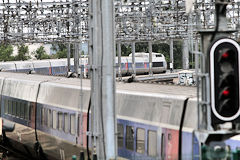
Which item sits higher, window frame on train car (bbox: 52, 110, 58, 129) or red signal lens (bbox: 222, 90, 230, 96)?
red signal lens (bbox: 222, 90, 230, 96)

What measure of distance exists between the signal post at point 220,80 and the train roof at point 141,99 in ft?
9.78

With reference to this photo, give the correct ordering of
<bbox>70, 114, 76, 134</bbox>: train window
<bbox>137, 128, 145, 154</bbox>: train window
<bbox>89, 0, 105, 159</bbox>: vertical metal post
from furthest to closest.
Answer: <bbox>70, 114, 76, 134</bbox>: train window < <bbox>137, 128, 145, 154</bbox>: train window < <bbox>89, 0, 105, 159</bbox>: vertical metal post

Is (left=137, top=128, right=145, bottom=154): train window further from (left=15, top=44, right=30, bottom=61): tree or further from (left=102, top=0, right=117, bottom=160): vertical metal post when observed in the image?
(left=15, top=44, right=30, bottom=61): tree

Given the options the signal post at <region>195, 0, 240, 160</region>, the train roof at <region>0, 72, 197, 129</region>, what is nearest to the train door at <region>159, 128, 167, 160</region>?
the train roof at <region>0, 72, 197, 129</region>

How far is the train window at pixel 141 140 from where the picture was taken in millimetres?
12084

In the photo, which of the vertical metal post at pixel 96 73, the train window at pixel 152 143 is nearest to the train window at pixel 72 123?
the train window at pixel 152 143

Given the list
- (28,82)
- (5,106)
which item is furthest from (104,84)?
(5,106)

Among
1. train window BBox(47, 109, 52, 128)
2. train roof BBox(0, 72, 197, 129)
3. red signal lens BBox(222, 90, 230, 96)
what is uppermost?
red signal lens BBox(222, 90, 230, 96)

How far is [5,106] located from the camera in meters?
21.3

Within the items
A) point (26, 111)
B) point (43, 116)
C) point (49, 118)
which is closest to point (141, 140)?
point (49, 118)

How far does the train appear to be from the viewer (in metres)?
11.1

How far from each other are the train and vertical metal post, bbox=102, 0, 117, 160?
4.02 feet

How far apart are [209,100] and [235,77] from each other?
1.28 ft

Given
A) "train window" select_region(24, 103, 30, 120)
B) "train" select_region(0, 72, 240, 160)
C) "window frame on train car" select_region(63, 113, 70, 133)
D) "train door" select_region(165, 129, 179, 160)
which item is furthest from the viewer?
"train window" select_region(24, 103, 30, 120)
